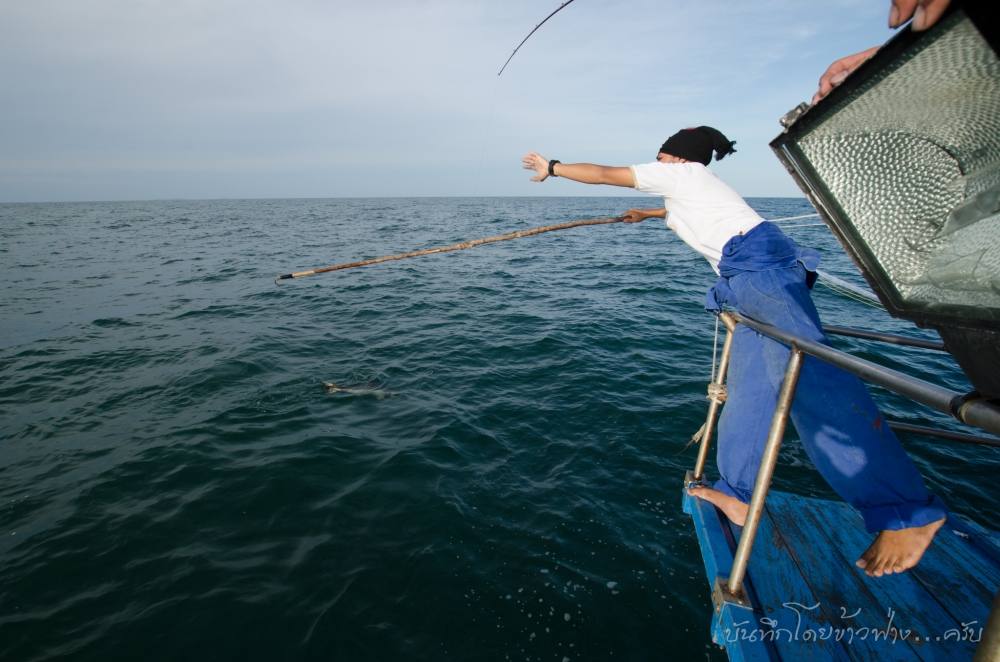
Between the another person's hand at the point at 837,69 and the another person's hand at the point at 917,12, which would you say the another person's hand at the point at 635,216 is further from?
the another person's hand at the point at 917,12

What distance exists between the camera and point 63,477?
5.60 metres

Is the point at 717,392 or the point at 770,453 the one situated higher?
the point at 770,453

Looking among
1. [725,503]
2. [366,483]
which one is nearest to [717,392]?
[725,503]

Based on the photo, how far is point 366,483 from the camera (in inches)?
211

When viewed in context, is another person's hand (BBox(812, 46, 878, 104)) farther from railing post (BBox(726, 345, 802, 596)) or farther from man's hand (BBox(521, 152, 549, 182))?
man's hand (BBox(521, 152, 549, 182))

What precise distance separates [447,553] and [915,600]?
11.6ft

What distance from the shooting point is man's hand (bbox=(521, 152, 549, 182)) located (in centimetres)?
345

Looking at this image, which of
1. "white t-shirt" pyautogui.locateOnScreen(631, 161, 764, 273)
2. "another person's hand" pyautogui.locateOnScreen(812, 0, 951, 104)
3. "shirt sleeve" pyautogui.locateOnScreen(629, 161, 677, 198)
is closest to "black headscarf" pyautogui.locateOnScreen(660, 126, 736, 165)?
"white t-shirt" pyautogui.locateOnScreen(631, 161, 764, 273)

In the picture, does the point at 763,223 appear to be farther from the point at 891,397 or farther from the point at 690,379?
the point at 891,397

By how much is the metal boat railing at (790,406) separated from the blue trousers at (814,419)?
0.59 feet

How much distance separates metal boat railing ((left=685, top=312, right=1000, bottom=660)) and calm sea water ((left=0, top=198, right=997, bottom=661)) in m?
1.45

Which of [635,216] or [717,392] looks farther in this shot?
[635,216]

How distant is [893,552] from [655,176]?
2.43 meters

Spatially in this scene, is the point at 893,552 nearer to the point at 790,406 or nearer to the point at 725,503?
the point at 790,406
